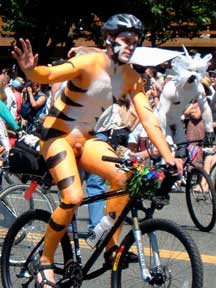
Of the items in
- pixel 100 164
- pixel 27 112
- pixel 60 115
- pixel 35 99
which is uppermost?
pixel 60 115

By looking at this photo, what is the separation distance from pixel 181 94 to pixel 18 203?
374cm

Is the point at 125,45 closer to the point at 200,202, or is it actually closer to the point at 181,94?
the point at 200,202

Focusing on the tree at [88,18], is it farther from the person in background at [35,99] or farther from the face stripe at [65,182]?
the face stripe at [65,182]

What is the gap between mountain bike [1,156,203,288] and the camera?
507 centimetres

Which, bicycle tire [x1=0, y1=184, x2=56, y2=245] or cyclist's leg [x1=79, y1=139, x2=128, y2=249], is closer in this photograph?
cyclist's leg [x1=79, y1=139, x2=128, y2=249]

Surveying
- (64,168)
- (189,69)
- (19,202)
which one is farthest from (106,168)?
(189,69)

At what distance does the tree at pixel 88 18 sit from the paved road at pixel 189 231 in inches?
788

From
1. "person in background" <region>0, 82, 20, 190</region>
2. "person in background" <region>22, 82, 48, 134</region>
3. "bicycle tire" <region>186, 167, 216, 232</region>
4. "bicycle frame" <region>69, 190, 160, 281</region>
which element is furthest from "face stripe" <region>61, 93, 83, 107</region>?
"person in background" <region>22, 82, 48, 134</region>

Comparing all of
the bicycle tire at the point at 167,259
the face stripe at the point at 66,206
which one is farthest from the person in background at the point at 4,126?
the bicycle tire at the point at 167,259

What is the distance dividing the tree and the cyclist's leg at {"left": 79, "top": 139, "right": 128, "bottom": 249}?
25479mm

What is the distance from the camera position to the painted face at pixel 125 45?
554 centimetres

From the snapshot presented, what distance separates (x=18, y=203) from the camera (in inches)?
287

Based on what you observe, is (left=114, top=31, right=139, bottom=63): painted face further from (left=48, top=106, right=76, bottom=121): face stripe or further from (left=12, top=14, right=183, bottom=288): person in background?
(left=48, top=106, right=76, bottom=121): face stripe

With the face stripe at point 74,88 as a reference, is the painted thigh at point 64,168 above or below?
below
